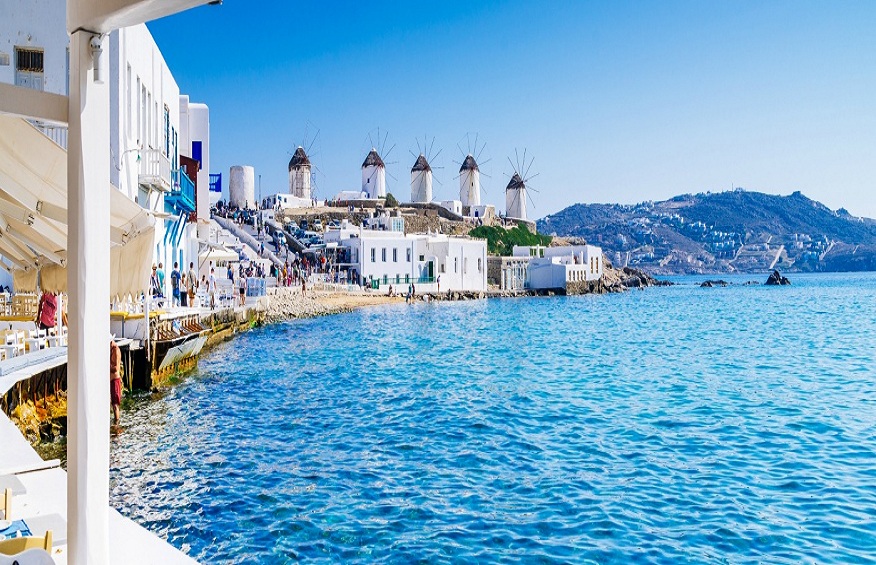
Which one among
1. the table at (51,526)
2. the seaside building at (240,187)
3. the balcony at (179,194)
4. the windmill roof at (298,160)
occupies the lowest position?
the table at (51,526)

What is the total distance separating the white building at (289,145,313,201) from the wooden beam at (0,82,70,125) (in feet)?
332

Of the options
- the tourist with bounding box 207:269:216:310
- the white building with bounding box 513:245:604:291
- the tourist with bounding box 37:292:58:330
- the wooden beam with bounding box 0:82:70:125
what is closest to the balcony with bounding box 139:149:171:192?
the tourist with bounding box 207:269:216:310

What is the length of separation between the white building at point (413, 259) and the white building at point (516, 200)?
4756 centimetres

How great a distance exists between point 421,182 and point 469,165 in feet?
29.6

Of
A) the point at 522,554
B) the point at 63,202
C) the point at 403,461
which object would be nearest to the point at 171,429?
the point at 403,461

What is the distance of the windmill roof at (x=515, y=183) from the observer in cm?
12162

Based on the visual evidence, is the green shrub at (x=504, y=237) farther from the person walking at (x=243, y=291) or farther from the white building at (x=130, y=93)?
the white building at (x=130, y=93)

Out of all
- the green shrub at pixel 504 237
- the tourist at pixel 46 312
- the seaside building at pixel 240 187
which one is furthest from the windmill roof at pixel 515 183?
the tourist at pixel 46 312

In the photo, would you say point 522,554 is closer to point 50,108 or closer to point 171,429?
point 50,108

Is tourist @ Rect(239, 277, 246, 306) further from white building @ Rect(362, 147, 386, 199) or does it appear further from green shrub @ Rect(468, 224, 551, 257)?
white building @ Rect(362, 147, 386, 199)

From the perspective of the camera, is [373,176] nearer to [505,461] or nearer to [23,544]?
[505,461]

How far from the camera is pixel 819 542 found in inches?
325

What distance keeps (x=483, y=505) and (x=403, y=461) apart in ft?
7.85

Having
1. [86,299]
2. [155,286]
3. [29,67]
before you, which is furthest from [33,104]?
[155,286]
